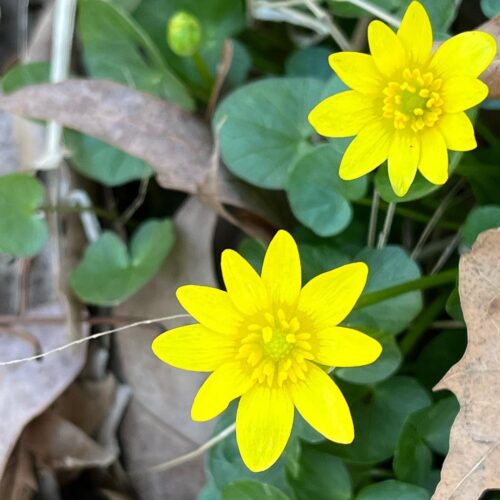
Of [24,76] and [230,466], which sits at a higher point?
[24,76]

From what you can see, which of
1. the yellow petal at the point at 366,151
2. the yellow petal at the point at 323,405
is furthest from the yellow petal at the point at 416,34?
the yellow petal at the point at 323,405

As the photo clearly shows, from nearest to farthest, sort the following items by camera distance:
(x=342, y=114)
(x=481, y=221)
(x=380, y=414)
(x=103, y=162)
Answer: (x=342, y=114), (x=481, y=221), (x=380, y=414), (x=103, y=162)

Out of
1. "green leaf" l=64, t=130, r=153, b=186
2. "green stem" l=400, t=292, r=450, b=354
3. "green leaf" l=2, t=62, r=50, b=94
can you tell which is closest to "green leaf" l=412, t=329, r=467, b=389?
"green stem" l=400, t=292, r=450, b=354

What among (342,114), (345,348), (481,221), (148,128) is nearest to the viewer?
(345,348)

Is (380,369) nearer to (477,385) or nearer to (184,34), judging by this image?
(477,385)

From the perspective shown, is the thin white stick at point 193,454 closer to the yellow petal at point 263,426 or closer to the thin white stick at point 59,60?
the yellow petal at point 263,426

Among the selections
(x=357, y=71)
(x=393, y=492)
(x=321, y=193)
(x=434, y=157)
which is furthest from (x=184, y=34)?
(x=393, y=492)
